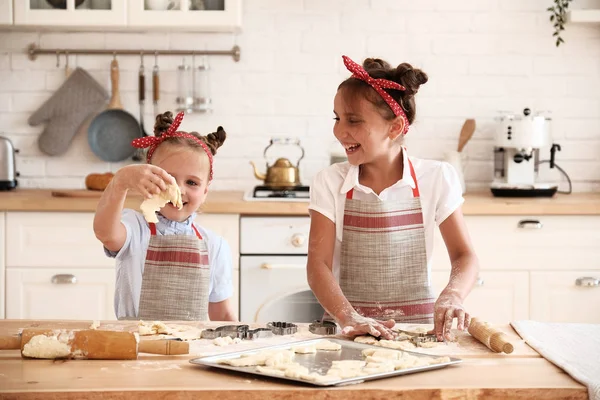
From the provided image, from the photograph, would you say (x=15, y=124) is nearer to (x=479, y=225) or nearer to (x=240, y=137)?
(x=240, y=137)

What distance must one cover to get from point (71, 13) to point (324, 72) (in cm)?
115

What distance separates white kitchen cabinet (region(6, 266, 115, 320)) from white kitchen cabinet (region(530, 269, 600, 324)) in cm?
168

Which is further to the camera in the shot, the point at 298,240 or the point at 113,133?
the point at 113,133

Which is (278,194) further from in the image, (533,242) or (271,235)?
(533,242)

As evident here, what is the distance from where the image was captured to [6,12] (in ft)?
11.5

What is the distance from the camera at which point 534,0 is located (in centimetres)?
387

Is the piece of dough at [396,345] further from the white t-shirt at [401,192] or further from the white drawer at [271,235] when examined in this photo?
the white drawer at [271,235]

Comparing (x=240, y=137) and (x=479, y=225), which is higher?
(x=240, y=137)

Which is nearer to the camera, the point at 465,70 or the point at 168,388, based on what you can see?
the point at 168,388

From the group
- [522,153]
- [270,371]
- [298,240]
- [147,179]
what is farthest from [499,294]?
[270,371]

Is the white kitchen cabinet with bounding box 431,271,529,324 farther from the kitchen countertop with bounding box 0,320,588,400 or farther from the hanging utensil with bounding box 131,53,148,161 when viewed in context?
the kitchen countertop with bounding box 0,320,588,400

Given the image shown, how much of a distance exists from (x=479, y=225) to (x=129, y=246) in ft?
5.39

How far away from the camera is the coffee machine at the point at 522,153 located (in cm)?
356

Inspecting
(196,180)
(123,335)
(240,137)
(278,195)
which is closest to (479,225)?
(278,195)
